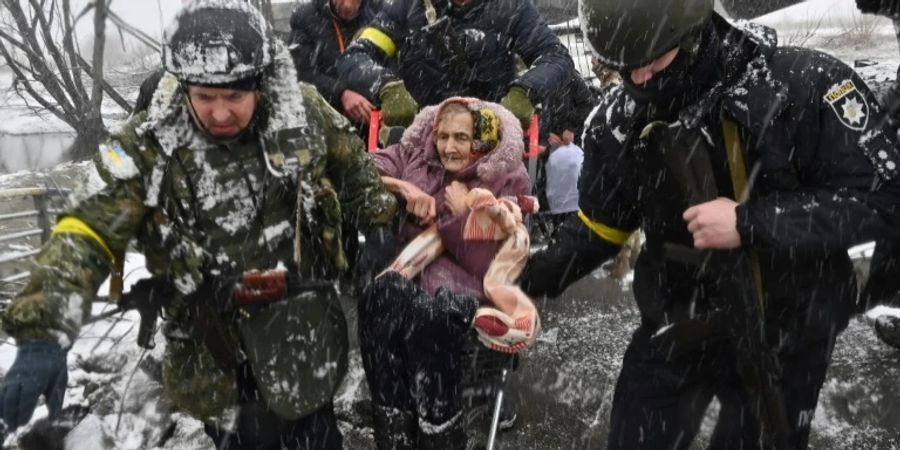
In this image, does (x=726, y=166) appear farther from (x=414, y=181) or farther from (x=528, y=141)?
(x=528, y=141)

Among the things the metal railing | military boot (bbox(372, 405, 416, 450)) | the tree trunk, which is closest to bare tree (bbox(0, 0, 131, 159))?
the tree trunk

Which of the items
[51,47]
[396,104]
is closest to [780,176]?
[396,104]

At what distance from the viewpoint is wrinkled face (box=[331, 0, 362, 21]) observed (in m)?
4.67

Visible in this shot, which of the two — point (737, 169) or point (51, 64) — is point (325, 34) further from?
point (51, 64)

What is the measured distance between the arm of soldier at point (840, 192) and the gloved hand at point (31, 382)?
1854 mm

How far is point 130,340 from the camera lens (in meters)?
4.45

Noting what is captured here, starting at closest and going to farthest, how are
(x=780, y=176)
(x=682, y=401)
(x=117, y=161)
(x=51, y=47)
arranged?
(x=780, y=176)
(x=117, y=161)
(x=682, y=401)
(x=51, y=47)

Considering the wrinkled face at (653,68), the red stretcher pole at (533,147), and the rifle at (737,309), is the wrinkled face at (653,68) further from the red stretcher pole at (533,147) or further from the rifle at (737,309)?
the red stretcher pole at (533,147)

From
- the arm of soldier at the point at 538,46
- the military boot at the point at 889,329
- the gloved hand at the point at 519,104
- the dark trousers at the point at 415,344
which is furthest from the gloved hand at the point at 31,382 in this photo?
the military boot at the point at 889,329

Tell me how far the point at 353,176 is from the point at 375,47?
167 centimetres

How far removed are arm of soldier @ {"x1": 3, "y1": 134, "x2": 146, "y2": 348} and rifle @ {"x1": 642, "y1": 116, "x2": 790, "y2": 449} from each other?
158 cm

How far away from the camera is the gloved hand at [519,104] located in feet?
12.4

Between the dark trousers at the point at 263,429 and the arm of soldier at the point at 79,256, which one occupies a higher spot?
the arm of soldier at the point at 79,256

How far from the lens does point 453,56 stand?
13.1 feet
